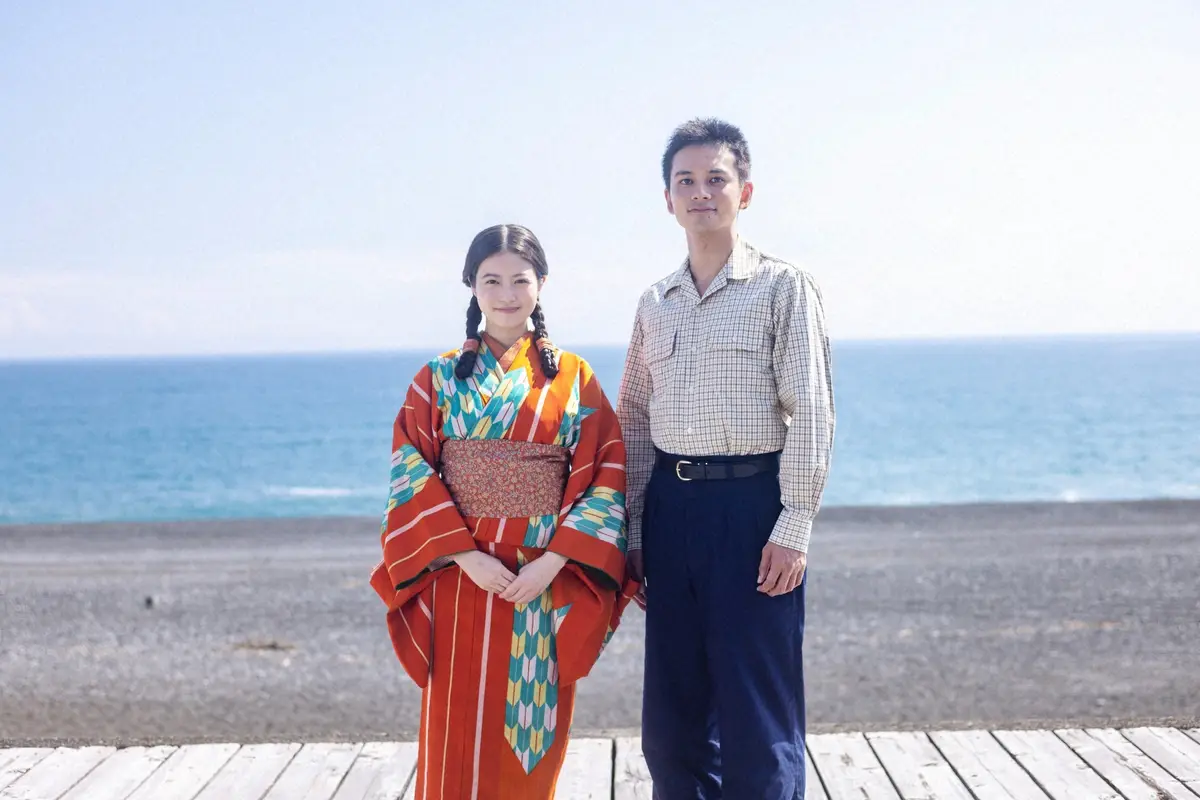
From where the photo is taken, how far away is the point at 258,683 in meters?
5.01

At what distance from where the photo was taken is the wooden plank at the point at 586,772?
3.04 meters

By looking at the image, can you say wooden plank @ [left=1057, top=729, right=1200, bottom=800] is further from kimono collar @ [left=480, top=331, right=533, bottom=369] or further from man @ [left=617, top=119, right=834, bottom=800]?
kimono collar @ [left=480, top=331, right=533, bottom=369]

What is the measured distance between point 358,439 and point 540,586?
3505cm

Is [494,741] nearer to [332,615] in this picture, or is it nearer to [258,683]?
[258,683]

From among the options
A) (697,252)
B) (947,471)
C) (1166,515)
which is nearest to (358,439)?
(947,471)

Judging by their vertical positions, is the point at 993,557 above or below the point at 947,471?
above

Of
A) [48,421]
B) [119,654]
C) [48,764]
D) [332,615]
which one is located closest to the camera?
[48,764]

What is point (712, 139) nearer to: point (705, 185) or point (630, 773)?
point (705, 185)

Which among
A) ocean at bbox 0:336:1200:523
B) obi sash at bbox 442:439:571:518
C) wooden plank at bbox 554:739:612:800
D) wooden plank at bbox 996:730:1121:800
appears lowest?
ocean at bbox 0:336:1200:523

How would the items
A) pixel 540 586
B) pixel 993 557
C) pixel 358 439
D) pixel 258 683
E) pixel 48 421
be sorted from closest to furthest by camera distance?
pixel 540 586 → pixel 258 683 → pixel 993 557 → pixel 358 439 → pixel 48 421

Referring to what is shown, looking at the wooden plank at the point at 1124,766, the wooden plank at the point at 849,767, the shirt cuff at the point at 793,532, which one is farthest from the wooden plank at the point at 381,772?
the wooden plank at the point at 1124,766

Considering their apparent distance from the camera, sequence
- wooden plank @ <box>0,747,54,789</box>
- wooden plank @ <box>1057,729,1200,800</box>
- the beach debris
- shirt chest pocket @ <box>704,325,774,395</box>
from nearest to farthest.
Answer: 1. shirt chest pocket @ <box>704,325,774,395</box>
2. wooden plank @ <box>1057,729,1200,800</box>
3. wooden plank @ <box>0,747,54,789</box>
4. the beach debris

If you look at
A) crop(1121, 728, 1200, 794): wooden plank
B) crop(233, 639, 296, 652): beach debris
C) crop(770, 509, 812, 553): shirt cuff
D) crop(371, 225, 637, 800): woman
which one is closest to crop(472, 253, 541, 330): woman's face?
crop(371, 225, 637, 800): woman

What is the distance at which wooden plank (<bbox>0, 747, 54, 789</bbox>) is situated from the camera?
10.6ft
